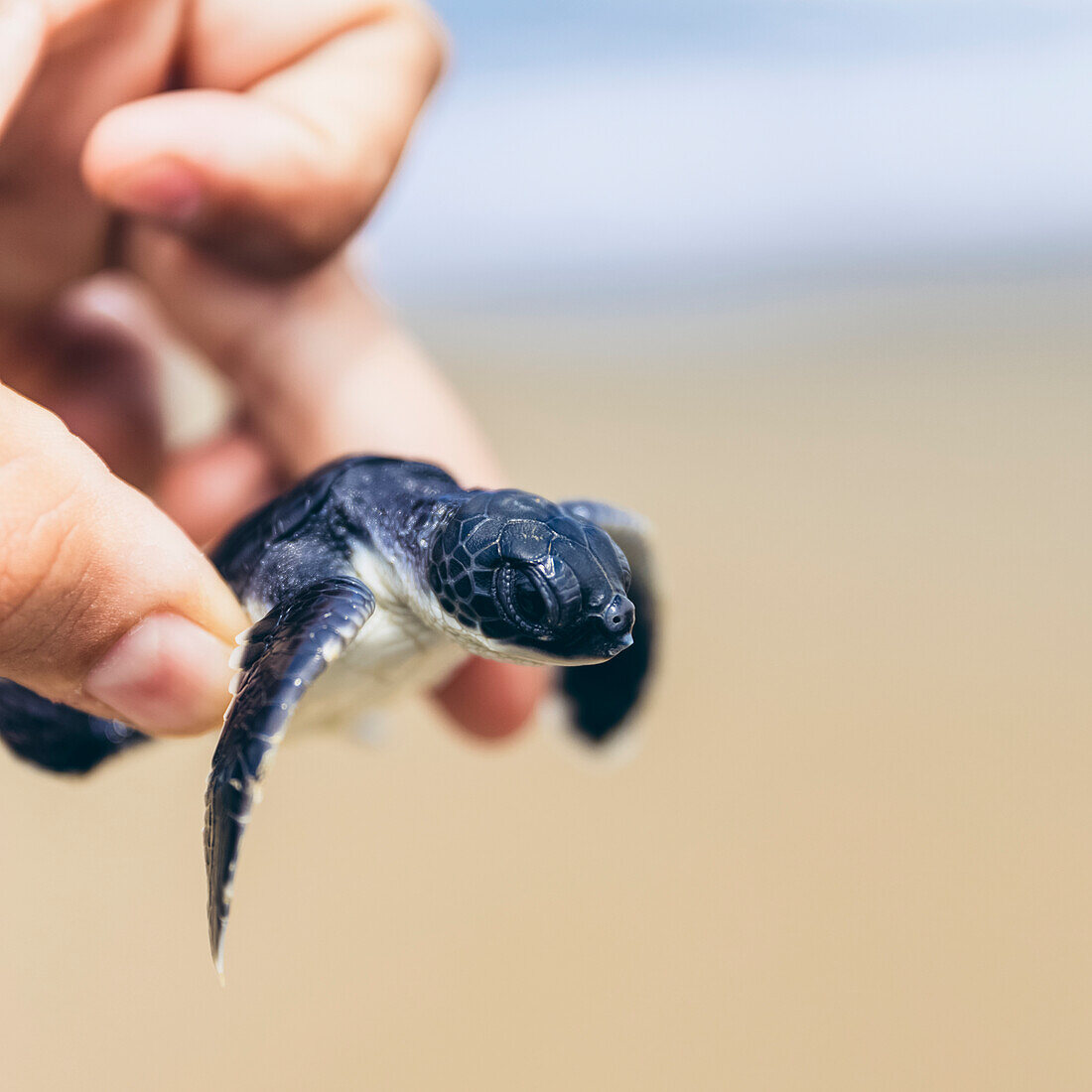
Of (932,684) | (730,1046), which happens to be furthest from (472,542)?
(932,684)

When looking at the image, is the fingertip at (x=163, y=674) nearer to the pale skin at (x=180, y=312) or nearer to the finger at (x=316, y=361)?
the pale skin at (x=180, y=312)

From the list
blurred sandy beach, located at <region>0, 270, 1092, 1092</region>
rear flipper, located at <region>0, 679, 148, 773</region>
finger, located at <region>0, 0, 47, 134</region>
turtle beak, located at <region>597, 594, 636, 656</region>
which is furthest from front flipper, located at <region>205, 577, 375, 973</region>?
blurred sandy beach, located at <region>0, 270, 1092, 1092</region>

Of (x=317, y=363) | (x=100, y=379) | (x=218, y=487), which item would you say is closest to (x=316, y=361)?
(x=317, y=363)

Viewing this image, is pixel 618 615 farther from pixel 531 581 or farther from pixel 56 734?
pixel 56 734

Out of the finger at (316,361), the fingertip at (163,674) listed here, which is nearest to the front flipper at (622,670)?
the finger at (316,361)

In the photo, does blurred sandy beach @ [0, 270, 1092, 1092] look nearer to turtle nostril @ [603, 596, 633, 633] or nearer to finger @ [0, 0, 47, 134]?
turtle nostril @ [603, 596, 633, 633]

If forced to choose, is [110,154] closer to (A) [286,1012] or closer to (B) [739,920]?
(A) [286,1012]
